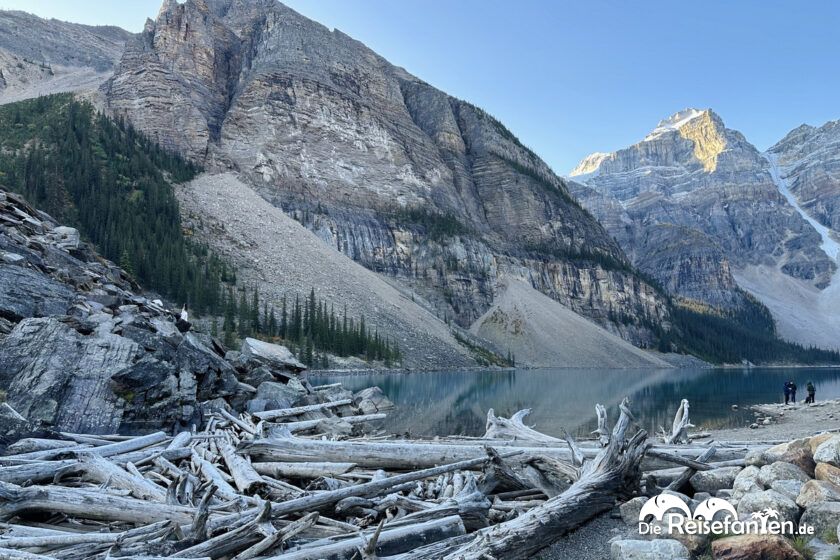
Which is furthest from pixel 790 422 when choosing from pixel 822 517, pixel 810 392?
pixel 822 517

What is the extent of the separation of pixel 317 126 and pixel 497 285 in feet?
A: 200

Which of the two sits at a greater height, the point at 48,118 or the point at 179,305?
the point at 48,118

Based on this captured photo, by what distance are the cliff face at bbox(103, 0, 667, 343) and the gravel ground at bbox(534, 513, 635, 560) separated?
4236 inches

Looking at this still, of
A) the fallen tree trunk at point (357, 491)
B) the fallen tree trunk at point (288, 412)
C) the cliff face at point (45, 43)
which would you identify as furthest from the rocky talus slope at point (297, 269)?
the cliff face at point (45, 43)

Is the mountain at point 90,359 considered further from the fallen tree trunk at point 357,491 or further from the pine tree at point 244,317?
the pine tree at point 244,317

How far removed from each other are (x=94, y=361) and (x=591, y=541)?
36.1ft

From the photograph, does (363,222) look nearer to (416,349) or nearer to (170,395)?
(416,349)

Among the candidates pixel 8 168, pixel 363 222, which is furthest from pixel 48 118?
pixel 363 222

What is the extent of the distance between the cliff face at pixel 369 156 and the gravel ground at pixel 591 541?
107595mm

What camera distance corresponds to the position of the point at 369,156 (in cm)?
13338

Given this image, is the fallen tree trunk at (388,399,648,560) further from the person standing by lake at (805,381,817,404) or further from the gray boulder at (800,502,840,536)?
→ the person standing by lake at (805,381,817,404)

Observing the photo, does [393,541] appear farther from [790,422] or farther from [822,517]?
[790,422]

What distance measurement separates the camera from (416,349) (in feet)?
272

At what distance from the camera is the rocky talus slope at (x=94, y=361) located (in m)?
10.6
